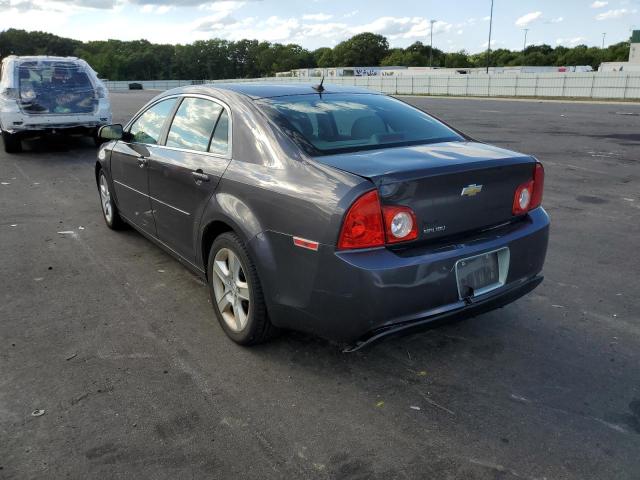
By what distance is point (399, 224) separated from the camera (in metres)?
2.85

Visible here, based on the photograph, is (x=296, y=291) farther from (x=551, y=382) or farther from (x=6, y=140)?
(x=6, y=140)

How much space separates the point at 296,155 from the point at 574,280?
278 centimetres

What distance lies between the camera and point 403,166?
2975 millimetres

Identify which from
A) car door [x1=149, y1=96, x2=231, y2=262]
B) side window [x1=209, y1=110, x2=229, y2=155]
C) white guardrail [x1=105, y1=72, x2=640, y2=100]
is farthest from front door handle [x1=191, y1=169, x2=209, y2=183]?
white guardrail [x1=105, y1=72, x2=640, y2=100]

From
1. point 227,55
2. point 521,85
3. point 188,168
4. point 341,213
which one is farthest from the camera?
point 227,55

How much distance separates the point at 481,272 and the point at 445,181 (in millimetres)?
556

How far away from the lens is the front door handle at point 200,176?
3719 millimetres

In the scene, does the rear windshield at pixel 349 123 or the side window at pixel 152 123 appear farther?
the side window at pixel 152 123

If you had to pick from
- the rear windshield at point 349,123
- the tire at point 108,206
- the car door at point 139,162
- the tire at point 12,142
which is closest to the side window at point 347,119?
the rear windshield at point 349,123

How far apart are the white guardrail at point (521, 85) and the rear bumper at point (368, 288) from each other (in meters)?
25.2

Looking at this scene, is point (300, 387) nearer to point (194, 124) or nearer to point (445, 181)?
point (445, 181)

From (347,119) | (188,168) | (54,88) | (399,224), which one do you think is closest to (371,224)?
(399,224)

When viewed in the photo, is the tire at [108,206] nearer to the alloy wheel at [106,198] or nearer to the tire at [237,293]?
the alloy wheel at [106,198]

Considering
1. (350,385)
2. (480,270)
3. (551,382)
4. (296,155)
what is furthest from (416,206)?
(551,382)
